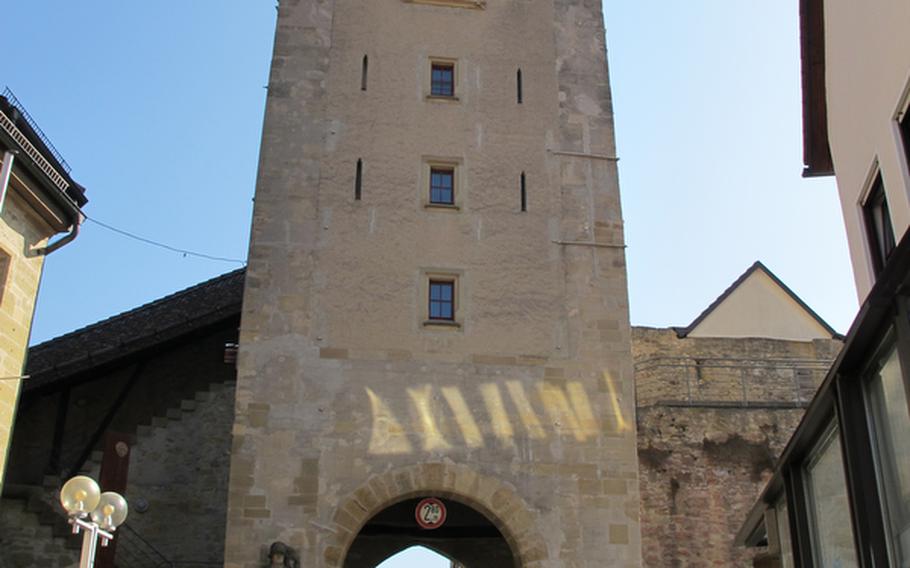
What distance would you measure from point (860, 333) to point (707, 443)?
1486cm

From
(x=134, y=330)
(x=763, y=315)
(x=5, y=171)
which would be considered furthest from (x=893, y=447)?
(x=763, y=315)

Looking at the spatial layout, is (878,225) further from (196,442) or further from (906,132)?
(196,442)

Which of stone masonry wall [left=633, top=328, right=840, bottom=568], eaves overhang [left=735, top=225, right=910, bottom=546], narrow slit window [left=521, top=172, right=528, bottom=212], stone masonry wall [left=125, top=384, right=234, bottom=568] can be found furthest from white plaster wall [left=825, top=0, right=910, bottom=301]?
stone masonry wall [left=125, top=384, right=234, bottom=568]

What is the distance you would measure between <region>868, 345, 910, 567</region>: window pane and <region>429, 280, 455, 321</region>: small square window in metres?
9.60

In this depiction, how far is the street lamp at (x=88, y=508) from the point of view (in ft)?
29.8

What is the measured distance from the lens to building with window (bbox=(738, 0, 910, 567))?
6645mm

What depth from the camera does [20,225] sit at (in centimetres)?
1320

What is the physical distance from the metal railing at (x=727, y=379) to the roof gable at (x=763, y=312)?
12.9 feet

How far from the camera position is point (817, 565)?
8734mm

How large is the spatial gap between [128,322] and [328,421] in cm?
791

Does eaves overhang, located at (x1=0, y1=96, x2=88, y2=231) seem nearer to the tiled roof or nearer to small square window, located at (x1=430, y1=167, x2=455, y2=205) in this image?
small square window, located at (x1=430, y1=167, x2=455, y2=205)

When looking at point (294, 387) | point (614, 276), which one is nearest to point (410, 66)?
point (614, 276)

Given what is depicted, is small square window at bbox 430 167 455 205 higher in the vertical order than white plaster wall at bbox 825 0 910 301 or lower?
higher

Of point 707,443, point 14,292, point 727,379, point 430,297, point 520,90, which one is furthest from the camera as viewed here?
point 727,379
